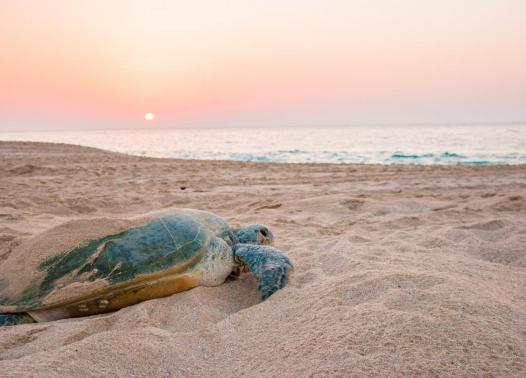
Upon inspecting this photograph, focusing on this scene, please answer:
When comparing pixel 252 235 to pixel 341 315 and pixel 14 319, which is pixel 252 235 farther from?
pixel 14 319

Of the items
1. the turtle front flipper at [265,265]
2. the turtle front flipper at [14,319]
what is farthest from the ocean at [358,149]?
the turtle front flipper at [14,319]

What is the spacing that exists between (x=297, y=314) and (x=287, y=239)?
1.86 metres

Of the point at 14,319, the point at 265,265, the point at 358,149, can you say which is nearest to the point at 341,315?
the point at 265,265

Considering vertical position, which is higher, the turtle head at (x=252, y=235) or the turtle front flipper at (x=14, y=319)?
the turtle head at (x=252, y=235)

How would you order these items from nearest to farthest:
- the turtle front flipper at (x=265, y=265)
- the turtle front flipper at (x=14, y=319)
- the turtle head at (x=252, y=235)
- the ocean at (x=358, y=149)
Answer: the turtle front flipper at (x=14, y=319), the turtle front flipper at (x=265, y=265), the turtle head at (x=252, y=235), the ocean at (x=358, y=149)

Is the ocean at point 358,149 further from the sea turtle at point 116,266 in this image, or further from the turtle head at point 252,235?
the sea turtle at point 116,266

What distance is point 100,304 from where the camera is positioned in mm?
2234

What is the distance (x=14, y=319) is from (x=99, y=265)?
1.82ft

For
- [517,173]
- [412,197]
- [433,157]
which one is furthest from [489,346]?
[433,157]

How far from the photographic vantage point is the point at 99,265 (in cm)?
228

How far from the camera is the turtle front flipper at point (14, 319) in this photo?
2.12 metres

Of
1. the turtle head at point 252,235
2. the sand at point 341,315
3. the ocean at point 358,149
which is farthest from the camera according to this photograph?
the ocean at point 358,149

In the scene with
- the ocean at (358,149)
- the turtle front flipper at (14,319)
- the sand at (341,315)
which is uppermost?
the ocean at (358,149)

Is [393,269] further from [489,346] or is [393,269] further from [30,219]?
[30,219]
